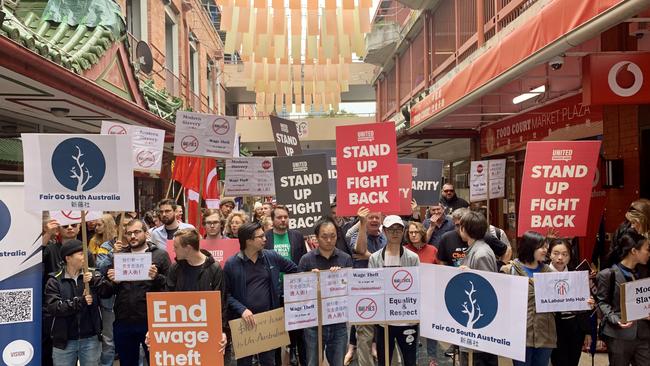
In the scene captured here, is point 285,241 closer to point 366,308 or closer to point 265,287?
point 265,287

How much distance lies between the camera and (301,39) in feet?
53.3

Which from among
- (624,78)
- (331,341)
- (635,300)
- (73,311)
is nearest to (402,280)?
(331,341)

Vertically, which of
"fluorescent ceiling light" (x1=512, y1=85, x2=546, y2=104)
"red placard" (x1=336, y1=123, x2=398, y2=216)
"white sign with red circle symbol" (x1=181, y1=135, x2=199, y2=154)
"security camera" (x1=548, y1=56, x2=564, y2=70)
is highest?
"fluorescent ceiling light" (x1=512, y1=85, x2=546, y2=104)

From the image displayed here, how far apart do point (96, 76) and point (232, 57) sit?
30.3 metres

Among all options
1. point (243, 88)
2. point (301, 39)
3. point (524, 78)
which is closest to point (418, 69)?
point (301, 39)

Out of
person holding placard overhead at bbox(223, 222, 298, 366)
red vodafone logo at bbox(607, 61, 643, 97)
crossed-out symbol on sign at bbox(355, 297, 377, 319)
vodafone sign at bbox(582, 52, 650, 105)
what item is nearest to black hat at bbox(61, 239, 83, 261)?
person holding placard overhead at bbox(223, 222, 298, 366)

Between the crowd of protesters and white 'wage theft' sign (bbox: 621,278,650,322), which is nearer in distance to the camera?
white 'wage theft' sign (bbox: 621,278,650,322)

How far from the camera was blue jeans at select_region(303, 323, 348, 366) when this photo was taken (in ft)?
17.7

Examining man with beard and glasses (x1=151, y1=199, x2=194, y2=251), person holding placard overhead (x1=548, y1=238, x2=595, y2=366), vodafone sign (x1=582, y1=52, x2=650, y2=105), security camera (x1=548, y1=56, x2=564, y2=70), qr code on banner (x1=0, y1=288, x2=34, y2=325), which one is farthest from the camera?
man with beard and glasses (x1=151, y1=199, x2=194, y2=251)

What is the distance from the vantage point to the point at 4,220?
470cm

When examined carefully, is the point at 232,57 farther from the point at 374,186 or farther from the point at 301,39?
the point at 374,186

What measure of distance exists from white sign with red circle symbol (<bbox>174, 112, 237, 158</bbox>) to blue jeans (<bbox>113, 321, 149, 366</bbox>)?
9.19ft

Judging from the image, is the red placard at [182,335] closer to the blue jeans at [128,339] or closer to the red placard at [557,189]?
the blue jeans at [128,339]

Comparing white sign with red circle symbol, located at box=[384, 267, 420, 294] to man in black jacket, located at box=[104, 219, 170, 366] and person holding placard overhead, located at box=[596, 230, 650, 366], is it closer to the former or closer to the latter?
person holding placard overhead, located at box=[596, 230, 650, 366]
